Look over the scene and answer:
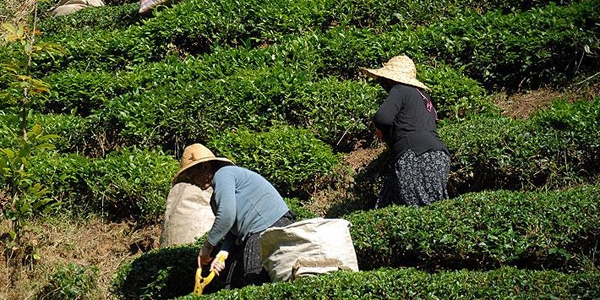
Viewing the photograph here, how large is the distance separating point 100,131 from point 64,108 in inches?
47.2

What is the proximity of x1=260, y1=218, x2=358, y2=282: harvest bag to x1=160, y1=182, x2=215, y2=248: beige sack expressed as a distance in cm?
203

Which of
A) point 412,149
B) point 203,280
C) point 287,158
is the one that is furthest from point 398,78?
point 203,280

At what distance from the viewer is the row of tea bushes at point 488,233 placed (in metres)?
6.71

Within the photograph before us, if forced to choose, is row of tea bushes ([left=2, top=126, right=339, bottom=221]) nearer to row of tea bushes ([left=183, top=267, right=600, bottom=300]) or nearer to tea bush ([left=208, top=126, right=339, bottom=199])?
tea bush ([left=208, top=126, right=339, bottom=199])

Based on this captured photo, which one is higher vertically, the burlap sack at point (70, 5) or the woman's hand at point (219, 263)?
the woman's hand at point (219, 263)

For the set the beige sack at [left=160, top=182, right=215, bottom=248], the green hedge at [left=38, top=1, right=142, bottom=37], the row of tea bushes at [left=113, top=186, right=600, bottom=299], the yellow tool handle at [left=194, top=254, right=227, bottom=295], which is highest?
the row of tea bushes at [left=113, top=186, right=600, bottom=299]

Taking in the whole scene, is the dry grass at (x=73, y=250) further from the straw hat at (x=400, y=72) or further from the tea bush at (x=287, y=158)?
the straw hat at (x=400, y=72)

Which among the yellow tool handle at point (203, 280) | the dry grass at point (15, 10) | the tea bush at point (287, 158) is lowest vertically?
the dry grass at point (15, 10)

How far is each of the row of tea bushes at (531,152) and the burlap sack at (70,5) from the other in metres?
9.74

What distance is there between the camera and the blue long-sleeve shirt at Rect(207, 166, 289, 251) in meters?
6.62

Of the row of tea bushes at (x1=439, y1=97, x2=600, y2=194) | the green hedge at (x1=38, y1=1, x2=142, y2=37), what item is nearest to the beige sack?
the row of tea bushes at (x1=439, y1=97, x2=600, y2=194)

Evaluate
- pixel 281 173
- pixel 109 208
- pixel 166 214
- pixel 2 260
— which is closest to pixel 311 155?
pixel 281 173

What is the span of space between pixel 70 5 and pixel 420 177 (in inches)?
425

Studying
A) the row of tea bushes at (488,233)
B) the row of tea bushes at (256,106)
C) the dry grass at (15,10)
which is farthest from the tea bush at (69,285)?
the dry grass at (15,10)
